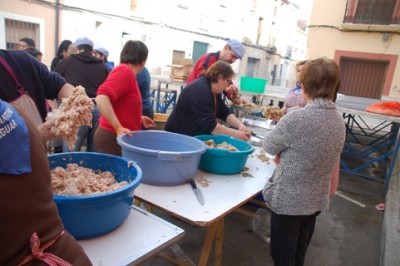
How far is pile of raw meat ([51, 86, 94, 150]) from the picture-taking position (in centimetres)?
134

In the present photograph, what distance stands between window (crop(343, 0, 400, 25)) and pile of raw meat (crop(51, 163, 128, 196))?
41.5 feet

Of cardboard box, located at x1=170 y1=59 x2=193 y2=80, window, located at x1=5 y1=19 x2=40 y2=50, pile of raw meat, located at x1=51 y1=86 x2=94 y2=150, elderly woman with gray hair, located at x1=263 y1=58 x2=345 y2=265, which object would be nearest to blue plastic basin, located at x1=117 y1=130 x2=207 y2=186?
pile of raw meat, located at x1=51 y1=86 x2=94 y2=150

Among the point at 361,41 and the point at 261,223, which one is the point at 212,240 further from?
the point at 361,41

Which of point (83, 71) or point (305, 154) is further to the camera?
point (83, 71)

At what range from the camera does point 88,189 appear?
1.34 m

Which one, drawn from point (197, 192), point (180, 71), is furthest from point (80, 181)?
point (180, 71)

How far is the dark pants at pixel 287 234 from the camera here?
6.34 feet

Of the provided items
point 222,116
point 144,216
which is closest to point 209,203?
point 144,216

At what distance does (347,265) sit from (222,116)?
6.21 feet

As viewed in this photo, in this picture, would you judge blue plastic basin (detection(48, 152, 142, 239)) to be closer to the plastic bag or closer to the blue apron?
the blue apron

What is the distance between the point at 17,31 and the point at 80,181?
9.05 metres

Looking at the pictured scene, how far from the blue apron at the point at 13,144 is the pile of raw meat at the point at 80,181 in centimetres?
59

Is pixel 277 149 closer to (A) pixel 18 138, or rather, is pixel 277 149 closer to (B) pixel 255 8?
(A) pixel 18 138

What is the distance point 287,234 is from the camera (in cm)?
195
